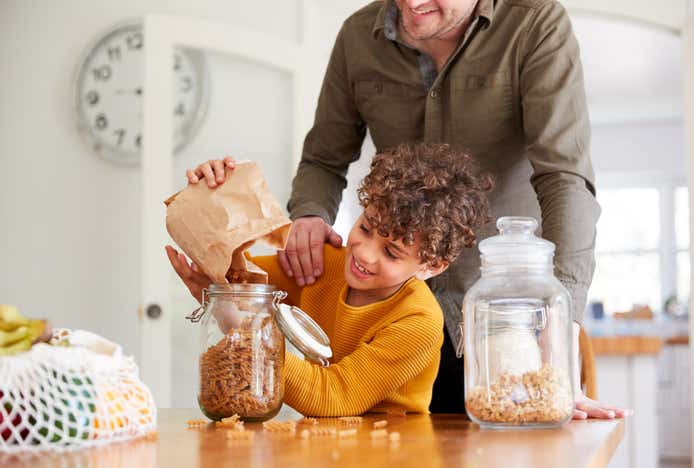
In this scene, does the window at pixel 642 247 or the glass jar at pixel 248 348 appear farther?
the window at pixel 642 247

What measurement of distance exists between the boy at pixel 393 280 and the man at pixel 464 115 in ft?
0.50

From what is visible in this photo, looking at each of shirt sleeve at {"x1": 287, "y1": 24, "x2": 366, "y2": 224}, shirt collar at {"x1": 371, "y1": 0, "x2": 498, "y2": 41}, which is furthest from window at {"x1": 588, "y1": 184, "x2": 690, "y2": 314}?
shirt collar at {"x1": 371, "y1": 0, "x2": 498, "y2": 41}

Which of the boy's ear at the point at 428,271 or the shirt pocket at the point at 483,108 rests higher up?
the shirt pocket at the point at 483,108

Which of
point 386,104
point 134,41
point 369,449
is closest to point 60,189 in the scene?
point 134,41

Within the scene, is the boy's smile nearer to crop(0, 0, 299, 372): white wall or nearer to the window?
crop(0, 0, 299, 372): white wall

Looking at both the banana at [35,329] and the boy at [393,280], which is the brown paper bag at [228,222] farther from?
the banana at [35,329]


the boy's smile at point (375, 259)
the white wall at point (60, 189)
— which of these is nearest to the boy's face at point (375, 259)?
the boy's smile at point (375, 259)

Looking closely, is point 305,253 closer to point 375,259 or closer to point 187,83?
point 375,259

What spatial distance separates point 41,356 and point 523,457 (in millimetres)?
420

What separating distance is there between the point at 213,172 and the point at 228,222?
8cm

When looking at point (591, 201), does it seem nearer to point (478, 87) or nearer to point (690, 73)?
point (478, 87)

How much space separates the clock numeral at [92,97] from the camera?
148 inches

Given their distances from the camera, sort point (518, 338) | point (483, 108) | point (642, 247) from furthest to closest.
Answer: point (642, 247), point (483, 108), point (518, 338)

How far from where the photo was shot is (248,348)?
3.24 feet
